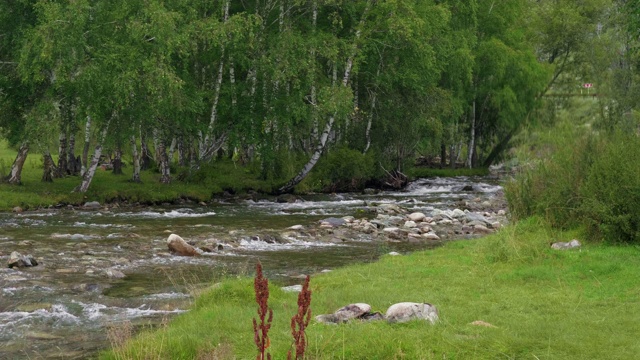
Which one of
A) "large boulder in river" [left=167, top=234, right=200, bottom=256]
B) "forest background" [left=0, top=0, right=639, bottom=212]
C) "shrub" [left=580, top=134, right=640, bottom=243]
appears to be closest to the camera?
"shrub" [left=580, top=134, right=640, bottom=243]

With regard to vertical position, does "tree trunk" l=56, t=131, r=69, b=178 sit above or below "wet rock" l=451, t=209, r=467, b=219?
above

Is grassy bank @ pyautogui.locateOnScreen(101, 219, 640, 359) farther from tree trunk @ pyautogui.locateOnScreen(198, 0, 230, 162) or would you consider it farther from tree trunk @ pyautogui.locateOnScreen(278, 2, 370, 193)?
tree trunk @ pyautogui.locateOnScreen(278, 2, 370, 193)

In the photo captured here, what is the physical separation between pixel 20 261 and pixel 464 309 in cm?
997

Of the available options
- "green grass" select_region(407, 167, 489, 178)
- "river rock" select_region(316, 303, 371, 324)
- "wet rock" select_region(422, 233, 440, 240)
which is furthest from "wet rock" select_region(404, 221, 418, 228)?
"green grass" select_region(407, 167, 489, 178)

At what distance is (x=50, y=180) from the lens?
108ft

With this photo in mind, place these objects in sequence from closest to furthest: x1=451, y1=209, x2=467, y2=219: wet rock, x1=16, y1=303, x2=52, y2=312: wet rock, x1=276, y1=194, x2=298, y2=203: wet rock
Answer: x1=16, y1=303, x2=52, y2=312: wet rock
x1=451, y1=209, x2=467, y2=219: wet rock
x1=276, y1=194, x2=298, y2=203: wet rock

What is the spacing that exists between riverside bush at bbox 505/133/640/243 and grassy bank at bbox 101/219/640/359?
80 cm

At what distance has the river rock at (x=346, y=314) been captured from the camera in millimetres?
9695

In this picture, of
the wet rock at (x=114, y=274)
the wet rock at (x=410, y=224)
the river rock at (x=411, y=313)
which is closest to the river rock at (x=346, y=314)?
the river rock at (x=411, y=313)

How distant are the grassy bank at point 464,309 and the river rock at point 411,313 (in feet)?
0.58

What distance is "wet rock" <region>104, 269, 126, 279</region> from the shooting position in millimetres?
14775

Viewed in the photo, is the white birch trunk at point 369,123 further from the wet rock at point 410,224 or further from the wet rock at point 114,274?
the wet rock at point 114,274

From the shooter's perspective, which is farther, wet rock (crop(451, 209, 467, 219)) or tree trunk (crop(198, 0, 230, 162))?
tree trunk (crop(198, 0, 230, 162))

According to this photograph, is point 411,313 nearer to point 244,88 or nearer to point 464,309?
point 464,309
